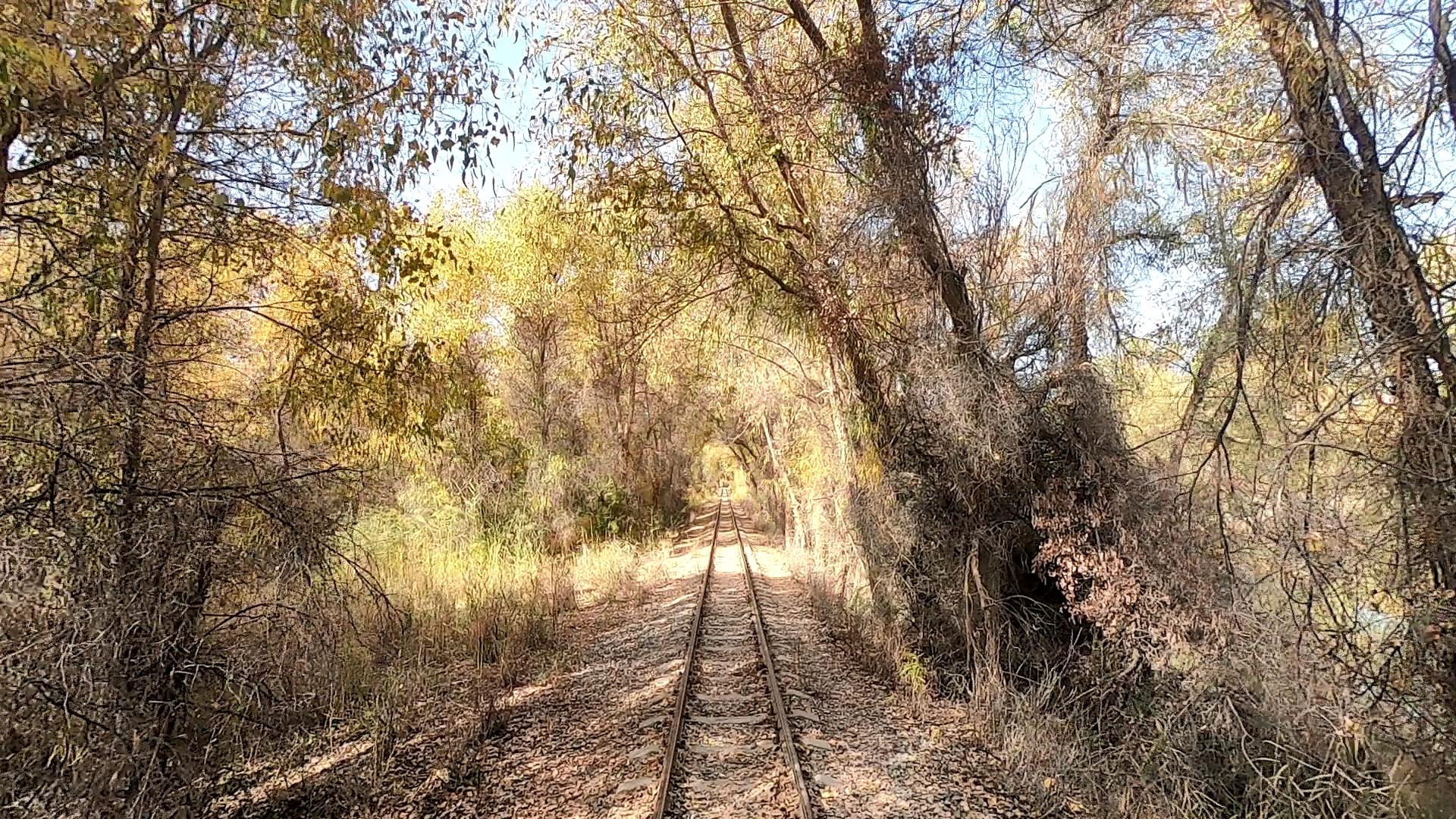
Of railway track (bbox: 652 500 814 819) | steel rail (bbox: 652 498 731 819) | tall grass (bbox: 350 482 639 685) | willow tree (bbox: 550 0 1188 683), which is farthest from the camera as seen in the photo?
tall grass (bbox: 350 482 639 685)

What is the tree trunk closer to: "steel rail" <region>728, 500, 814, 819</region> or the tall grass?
"steel rail" <region>728, 500, 814, 819</region>

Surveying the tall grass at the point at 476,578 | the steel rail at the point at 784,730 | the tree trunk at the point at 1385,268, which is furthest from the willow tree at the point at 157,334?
the tree trunk at the point at 1385,268

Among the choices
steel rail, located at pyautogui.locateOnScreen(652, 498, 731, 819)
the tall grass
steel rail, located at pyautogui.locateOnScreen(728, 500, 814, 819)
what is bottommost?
steel rail, located at pyautogui.locateOnScreen(728, 500, 814, 819)

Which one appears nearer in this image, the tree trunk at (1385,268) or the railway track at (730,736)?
the tree trunk at (1385,268)

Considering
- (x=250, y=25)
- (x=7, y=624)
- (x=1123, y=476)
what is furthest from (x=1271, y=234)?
(x=7, y=624)

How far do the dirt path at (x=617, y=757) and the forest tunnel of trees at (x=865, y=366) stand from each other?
0.67 m

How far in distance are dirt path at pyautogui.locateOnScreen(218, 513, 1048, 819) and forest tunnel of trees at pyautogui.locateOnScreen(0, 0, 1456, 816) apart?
0.67m

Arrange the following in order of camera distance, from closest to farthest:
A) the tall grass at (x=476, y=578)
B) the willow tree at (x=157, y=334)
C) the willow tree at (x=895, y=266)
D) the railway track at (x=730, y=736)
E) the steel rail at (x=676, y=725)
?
the willow tree at (x=157, y=334), the steel rail at (x=676, y=725), the railway track at (x=730, y=736), the willow tree at (x=895, y=266), the tall grass at (x=476, y=578)

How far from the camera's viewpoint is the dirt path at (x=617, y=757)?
5.49m

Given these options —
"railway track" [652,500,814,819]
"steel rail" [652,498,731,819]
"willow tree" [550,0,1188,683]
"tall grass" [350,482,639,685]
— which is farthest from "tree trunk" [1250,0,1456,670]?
"tall grass" [350,482,639,685]

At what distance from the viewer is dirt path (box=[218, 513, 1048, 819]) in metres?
5.49

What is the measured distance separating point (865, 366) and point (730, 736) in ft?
14.7

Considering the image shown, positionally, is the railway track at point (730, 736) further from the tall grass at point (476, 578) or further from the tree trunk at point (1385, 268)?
the tree trunk at point (1385, 268)

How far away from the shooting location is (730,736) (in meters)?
6.89
